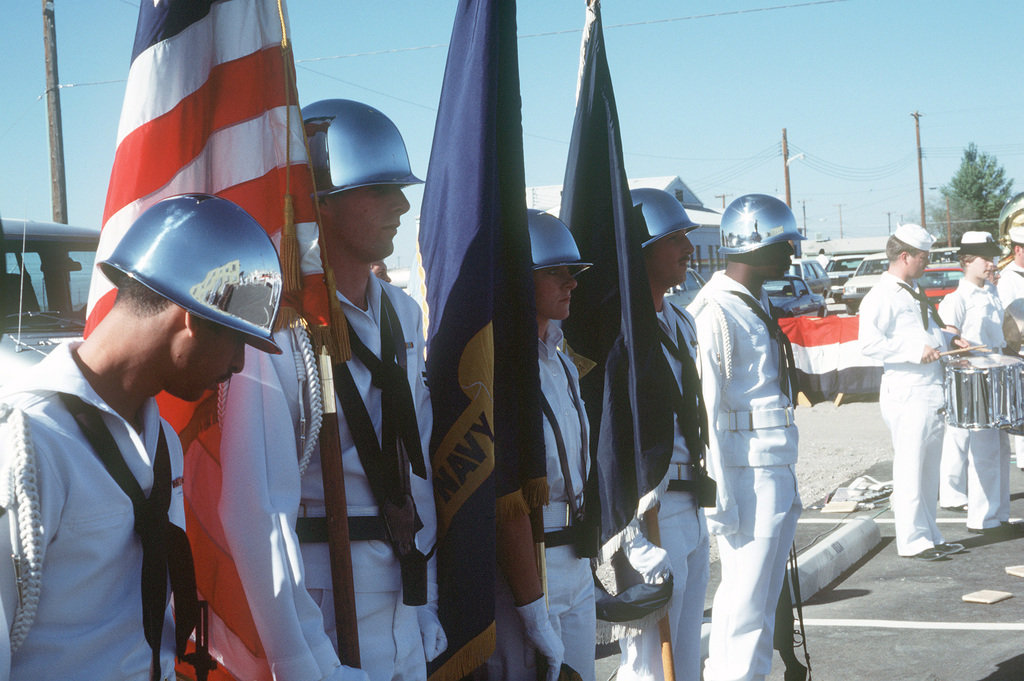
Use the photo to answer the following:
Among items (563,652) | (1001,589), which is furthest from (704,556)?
(1001,589)

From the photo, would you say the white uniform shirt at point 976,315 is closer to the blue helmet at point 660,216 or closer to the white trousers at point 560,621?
the blue helmet at point 660,216

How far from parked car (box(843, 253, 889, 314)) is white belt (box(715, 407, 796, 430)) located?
28.4m

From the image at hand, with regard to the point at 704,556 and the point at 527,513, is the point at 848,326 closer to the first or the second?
the point at 704,556

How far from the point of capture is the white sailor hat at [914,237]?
6969 millimetres

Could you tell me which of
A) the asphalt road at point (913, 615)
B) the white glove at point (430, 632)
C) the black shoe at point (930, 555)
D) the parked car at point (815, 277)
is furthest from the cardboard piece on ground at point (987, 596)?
the parked car at point (815, 277)

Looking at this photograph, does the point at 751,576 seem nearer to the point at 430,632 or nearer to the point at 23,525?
the point at 430,632

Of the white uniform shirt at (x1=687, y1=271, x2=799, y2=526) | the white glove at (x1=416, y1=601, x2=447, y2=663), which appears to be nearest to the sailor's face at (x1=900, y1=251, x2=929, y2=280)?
the white uniform shirt at (x1=687, y1=271, x2=799, y2=526)

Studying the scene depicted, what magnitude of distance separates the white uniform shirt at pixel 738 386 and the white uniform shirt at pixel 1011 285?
5.86 metres

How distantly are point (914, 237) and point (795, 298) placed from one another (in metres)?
17.8

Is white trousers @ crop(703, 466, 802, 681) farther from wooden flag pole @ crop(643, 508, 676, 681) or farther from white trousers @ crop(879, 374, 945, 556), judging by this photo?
white trousers @ crop(879, 374, 945, 556)

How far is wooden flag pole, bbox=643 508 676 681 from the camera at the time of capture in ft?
12.3

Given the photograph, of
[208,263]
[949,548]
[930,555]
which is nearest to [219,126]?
[208,263]

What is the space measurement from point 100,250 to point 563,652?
182 centimetres

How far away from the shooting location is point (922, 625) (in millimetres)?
5715
